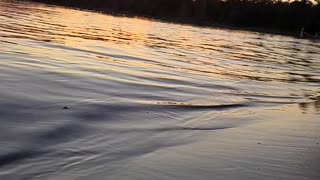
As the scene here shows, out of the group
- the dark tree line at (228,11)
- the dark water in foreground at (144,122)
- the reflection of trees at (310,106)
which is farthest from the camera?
the dark tree line at (228,11)

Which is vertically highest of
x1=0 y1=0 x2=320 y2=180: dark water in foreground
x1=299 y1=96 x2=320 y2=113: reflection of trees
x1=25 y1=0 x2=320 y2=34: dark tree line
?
x1=0 y1=0 x2=320 y2=180: dark water in foreground

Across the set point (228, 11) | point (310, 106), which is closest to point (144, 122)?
point (310, 106)

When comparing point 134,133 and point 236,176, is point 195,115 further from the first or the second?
point 236,176

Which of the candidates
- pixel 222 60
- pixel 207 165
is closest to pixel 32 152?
pixel 207 165

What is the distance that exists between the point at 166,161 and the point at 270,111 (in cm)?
397

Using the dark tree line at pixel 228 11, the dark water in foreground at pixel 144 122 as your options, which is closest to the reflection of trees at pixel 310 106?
the dark water in foreground at pixel 144 122

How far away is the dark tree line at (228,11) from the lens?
271ft

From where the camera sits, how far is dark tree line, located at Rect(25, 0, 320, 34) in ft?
271

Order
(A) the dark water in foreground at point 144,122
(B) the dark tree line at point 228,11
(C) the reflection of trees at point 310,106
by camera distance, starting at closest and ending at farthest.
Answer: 1. (A) the dark water in foreground at point 144,122
2. (C) the reflection of trees at point 310,106
3. (B) the dark tree line at point 228,11

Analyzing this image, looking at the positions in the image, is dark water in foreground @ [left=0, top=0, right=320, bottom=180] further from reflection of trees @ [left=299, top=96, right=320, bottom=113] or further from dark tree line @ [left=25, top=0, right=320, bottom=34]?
dark tree line @ [left=25, top=0, right=320, bottom=34]

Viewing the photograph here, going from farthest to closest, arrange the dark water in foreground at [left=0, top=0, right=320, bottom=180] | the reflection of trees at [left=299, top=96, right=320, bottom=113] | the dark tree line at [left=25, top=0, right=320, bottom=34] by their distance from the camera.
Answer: the dark tree line at [left=25, top=0, right=320, bottom=34]
the reflection of trees at [left=299, top=96, right=320, bottom=113]
the dark water in foreground at [left=0, top=0, right=320, bottom=180]

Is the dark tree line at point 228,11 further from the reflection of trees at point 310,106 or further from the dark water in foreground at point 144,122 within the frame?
the reflection of trees at point 310,106

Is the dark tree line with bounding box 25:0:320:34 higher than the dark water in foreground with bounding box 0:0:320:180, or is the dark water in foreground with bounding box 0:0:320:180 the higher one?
the dark water in foreground with bounding box 0:0:320:180

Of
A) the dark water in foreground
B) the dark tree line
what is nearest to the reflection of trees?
the dark water in foreground
